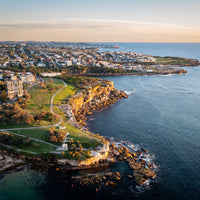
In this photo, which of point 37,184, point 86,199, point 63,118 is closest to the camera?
point 86,199

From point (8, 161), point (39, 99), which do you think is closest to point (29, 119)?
point (8, 161)

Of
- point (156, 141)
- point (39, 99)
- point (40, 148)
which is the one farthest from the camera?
point (39, 99)

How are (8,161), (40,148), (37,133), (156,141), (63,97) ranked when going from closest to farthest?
(8,161), (40,148), (37,133), (156,141), (63,97)

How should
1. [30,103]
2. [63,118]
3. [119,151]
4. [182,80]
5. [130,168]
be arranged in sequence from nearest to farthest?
1. [130,168]
2. [119,151]
3. [63,118]
4. [30,103]
5. [182,80]

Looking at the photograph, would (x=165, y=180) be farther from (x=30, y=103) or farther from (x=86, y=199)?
(x=30, y=103)

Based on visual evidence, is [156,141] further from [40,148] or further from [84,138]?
[40,148]

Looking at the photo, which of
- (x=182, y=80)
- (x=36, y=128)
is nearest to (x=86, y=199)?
(x=36, y=128)

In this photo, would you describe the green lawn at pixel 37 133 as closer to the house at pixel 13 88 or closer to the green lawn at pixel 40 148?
the green lawn at pixel 40 148
